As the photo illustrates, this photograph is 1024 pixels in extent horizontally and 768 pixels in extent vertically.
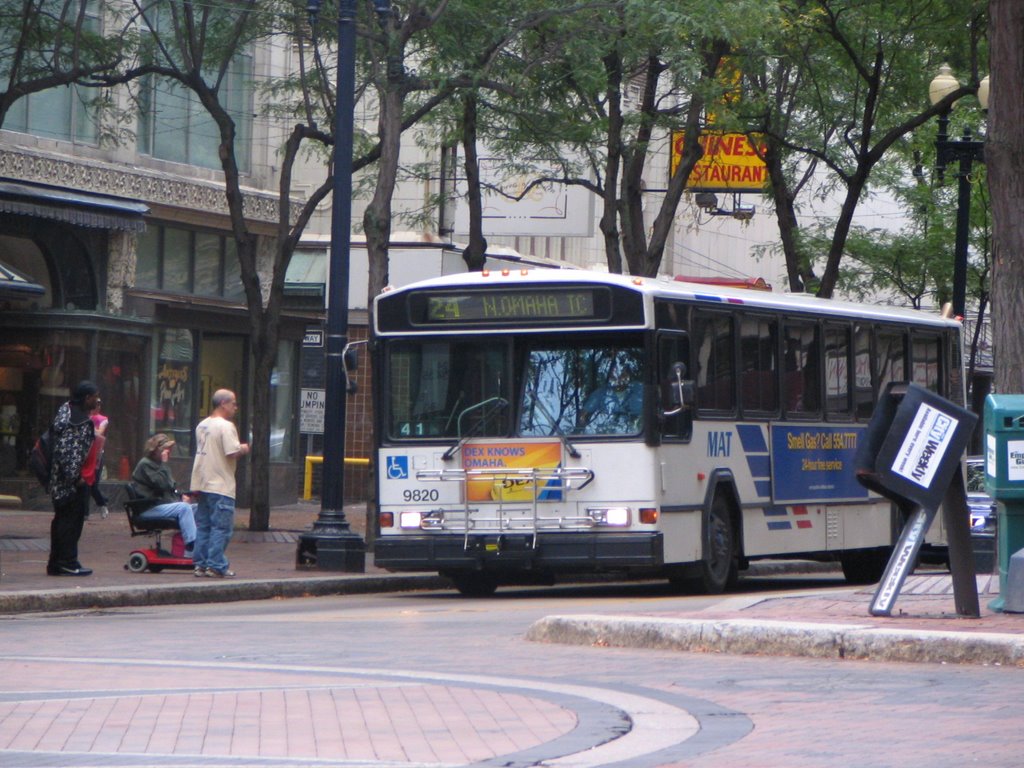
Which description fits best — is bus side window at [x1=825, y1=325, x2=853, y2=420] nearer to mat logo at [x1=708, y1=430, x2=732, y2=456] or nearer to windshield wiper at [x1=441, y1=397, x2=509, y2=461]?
mat logo at [x1=708, y1=430, x2=732, y2=456]

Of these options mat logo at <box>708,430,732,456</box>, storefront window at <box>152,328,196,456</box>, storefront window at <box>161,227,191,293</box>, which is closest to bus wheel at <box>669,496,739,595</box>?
mat logo at <box>708,430,732,456</box>

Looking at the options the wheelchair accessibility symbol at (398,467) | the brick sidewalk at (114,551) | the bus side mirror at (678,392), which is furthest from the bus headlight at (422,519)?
the bus side mirror at (678,392)

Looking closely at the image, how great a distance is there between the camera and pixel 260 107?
108 ft

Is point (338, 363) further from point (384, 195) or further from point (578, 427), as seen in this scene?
point (578, 427)

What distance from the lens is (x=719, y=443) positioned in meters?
18.2

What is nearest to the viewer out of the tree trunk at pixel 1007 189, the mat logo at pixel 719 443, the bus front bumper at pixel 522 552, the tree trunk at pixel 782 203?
the tree trunk at pixel 1007 189

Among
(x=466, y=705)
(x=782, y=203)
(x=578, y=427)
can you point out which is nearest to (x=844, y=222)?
(x=782, y=203)

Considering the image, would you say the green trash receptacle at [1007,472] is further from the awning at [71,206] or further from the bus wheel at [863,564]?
the awning at [71,206]

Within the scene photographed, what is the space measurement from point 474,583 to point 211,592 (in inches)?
106

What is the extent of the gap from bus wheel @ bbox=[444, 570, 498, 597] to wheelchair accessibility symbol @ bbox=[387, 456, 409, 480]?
1316mm

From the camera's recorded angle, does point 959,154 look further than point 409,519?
Yes

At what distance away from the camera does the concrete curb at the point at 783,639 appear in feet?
34.1

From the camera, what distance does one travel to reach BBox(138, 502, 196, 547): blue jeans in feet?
62.3

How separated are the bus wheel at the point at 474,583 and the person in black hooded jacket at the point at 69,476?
3.56 m
